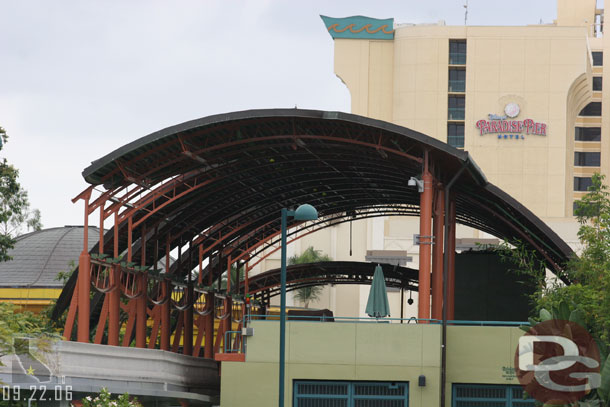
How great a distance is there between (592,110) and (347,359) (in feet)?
293

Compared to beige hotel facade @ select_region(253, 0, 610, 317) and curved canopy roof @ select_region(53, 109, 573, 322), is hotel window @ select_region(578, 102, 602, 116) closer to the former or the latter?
beige hotel facade @ select_region(253, 0, 610, 317)

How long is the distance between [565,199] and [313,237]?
105ft

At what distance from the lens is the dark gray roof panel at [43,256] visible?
88.4 meters

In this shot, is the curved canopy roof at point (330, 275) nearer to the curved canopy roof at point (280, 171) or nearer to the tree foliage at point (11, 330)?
the curved canopy roof at point (280, 171)

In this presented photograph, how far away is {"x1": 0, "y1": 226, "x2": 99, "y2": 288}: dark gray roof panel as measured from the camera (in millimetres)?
88438

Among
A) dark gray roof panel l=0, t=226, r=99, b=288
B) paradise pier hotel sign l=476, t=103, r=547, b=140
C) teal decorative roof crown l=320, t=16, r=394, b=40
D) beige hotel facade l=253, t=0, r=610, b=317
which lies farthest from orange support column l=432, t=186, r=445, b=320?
teal decorative roof crown l=320, t=16, r=394, b=40

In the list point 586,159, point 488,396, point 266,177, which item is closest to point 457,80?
point 586,159

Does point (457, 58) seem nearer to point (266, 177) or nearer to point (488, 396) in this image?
point (266, 177)

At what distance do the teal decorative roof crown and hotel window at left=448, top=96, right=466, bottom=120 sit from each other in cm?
899

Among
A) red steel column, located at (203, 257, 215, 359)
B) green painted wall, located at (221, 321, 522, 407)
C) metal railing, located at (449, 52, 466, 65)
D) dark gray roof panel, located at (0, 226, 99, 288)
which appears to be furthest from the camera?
metal railing, located at (449, 52, 466, 65)

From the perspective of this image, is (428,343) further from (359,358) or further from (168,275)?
(168,275)

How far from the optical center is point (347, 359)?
3509 cm

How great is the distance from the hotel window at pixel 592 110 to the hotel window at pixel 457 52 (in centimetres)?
1638

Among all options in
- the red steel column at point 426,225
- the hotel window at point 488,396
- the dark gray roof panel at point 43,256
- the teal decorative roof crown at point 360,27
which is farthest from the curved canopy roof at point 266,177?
the teal decorative roof crown at point 360,27
